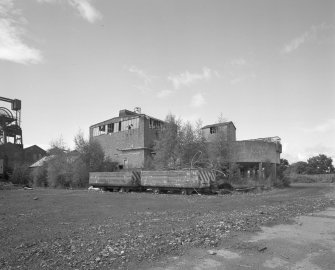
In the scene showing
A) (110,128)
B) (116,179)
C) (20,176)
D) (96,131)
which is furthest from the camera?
(20,176)

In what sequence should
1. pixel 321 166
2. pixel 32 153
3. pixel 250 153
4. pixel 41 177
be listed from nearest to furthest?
pixel 250 153
pixel 41 177
pixel 32 153
pixel 321 166

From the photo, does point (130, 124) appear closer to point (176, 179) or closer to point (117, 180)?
point (117, 180)

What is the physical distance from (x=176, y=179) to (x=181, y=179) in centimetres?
55

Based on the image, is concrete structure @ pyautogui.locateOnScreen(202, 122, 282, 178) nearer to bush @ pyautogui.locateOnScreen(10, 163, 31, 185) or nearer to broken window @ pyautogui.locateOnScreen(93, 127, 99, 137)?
broken window @ pyautogui.locateOnScreen(93, 127, 99, 137)

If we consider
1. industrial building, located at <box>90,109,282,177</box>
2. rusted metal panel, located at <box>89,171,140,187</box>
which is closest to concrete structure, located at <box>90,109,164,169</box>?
industrial building, located at <box>90,109,282,177</box>

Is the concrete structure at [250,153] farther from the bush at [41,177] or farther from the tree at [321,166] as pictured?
the tree at [321,166]

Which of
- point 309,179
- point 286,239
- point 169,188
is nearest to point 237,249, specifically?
point 286,239

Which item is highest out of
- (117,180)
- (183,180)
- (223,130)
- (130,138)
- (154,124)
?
(154,124)

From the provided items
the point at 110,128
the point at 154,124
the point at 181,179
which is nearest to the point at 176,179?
the point at 181,179

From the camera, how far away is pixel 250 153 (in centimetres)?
3797

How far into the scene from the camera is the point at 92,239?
7539 mm

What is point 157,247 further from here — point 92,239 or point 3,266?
point 3,266

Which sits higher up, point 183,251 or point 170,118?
point 170,118

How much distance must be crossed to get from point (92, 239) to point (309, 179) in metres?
66.6
